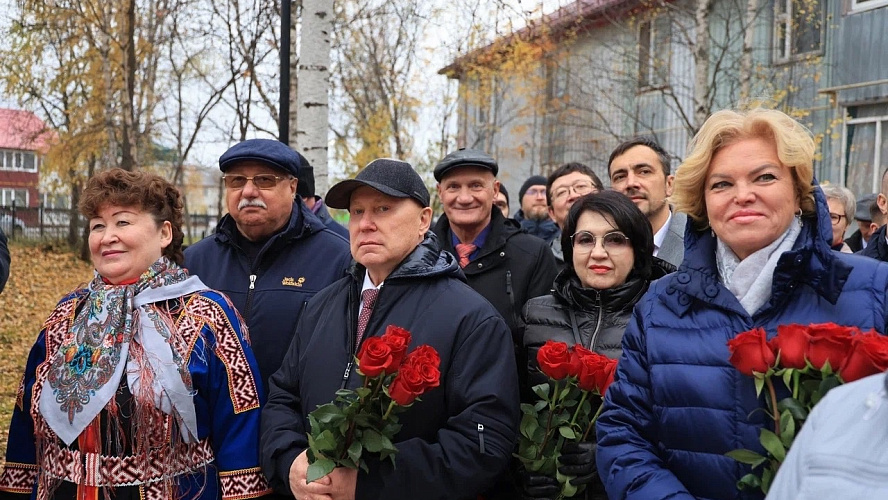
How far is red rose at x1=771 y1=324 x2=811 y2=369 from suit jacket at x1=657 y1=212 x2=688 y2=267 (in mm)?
2309

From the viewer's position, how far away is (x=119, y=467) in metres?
3.04

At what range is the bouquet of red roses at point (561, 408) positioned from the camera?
2.95m

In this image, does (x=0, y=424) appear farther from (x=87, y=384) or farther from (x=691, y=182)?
(x=691, y=182)

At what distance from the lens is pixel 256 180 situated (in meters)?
4.01

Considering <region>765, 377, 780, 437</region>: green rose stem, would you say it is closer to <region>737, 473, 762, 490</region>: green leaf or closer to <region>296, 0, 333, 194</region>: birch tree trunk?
<region>737, 473, 762, 490</region>: green leaf

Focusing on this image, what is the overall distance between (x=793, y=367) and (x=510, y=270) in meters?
2.55

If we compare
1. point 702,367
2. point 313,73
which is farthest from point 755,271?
point 313,73

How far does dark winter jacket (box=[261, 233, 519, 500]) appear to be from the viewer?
2793 millimetres

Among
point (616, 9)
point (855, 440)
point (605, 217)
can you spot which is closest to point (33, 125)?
point (616, 9)

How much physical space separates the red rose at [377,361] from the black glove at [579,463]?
0.88m

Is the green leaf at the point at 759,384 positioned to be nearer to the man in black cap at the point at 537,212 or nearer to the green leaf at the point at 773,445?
the green leaf at the point at 773,445

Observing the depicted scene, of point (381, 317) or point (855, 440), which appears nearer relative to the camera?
point (855, 440)

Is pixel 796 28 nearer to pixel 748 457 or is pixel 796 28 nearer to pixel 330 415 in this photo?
pixel 748 457

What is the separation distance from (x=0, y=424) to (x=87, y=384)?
5.53 meters
